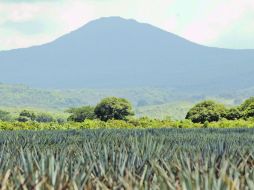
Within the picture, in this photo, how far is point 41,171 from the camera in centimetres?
521

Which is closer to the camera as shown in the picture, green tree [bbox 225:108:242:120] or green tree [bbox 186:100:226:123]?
green tree [bbox 225:108:242:120]

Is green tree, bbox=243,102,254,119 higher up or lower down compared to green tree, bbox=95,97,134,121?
lower down

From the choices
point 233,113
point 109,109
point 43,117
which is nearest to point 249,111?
point 233,113

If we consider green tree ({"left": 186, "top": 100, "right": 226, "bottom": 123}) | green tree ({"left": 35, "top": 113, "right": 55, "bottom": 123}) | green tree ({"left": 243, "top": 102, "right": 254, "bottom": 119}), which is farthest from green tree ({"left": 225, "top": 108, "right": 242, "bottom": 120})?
green tree ({"left": 35, "top": 113, "right": 55, "bottom": 123})

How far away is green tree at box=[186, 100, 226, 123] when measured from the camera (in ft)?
143

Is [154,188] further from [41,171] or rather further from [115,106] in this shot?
[115,106]

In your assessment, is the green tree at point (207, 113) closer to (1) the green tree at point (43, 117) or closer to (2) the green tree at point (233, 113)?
(2) the green tree at point (233, 113)

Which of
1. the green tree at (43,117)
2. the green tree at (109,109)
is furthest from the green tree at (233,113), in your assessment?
the green tree at (43,117)

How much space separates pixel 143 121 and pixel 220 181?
1276 inches

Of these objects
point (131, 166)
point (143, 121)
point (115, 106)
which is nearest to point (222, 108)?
point (143, 121)

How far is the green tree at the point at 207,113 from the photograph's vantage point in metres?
43.5

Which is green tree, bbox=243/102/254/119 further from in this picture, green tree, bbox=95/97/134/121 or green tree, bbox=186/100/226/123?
green tree, bbox=95/97/134/121

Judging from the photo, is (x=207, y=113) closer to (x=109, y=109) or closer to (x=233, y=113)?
(x=233, y=113)

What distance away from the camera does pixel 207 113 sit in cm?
4334
